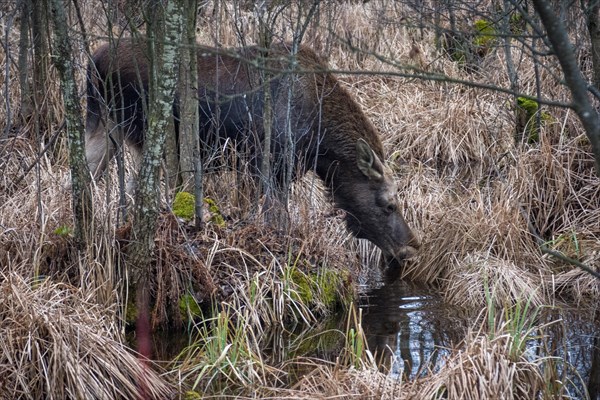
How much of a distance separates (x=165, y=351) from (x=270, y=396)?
50.6 inches

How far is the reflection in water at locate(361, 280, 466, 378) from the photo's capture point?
6497 mm

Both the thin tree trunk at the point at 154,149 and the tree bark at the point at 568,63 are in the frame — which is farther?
the thin tree trunk at the point at 154,149

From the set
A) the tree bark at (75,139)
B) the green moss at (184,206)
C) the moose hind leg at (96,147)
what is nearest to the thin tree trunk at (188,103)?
the green moss at (184,206)

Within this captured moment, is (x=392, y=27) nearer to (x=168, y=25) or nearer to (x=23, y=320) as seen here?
(x=168, y=25)

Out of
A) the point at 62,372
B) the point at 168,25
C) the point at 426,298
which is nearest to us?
the point at 62,372

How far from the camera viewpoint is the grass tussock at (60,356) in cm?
522

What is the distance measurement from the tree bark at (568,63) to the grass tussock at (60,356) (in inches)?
135

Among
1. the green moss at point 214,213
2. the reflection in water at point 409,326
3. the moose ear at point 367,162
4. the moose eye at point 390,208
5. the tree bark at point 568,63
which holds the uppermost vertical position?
the tree bark at point 568,63

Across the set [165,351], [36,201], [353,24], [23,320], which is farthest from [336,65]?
[23,320]

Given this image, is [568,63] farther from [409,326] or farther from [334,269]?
[334,269]

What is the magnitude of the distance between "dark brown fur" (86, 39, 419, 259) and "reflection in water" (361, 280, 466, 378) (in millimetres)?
846

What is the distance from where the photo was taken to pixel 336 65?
45.4ft

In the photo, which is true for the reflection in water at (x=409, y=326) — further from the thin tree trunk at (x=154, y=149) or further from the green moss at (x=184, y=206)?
A: the thin tree trunk at (x=154, y=149)

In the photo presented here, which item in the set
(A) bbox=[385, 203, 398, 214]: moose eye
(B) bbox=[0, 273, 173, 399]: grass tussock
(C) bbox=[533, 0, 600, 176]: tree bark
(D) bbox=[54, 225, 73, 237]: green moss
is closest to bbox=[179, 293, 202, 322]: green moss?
(D) bbox=[54, 225, 73, 237]: green moss
